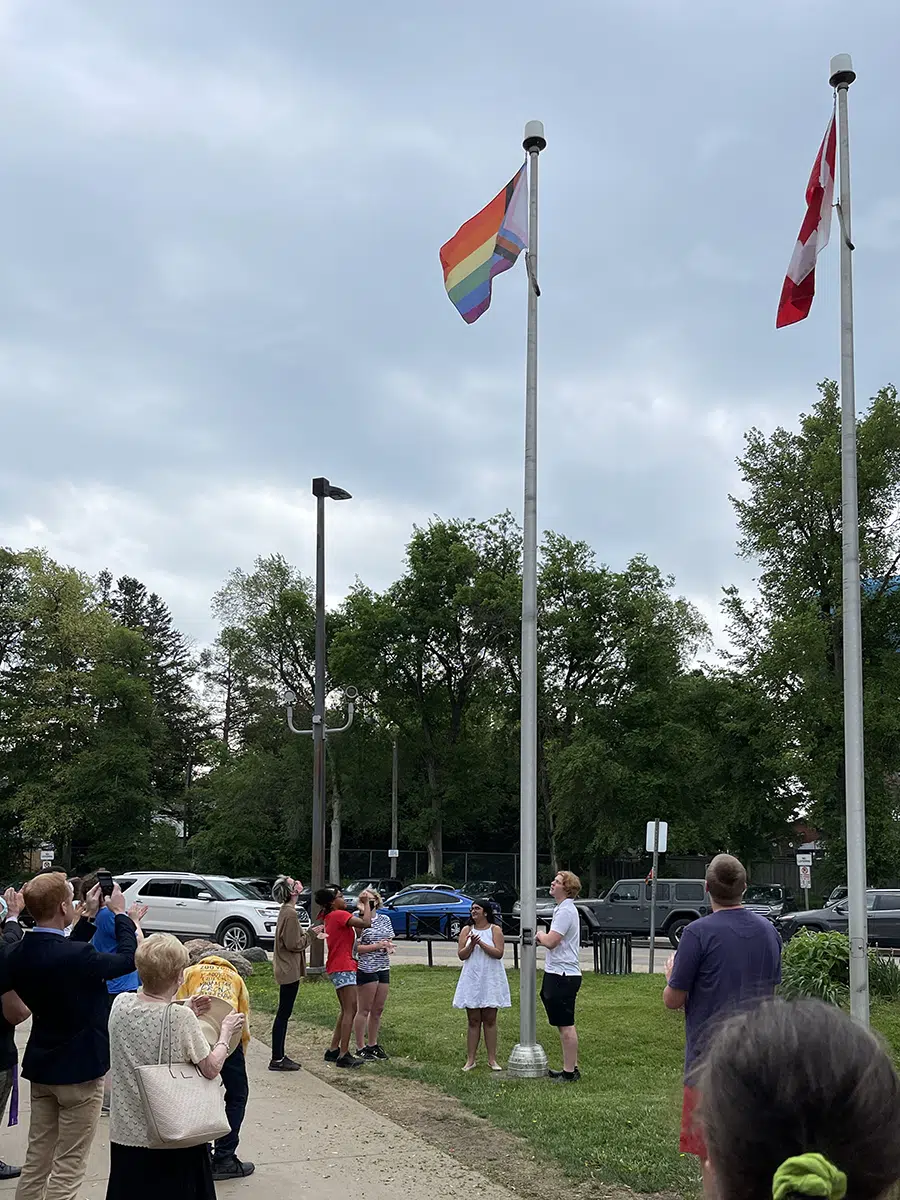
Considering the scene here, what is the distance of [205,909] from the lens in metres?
24.3

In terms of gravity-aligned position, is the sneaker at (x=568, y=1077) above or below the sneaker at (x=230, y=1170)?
below

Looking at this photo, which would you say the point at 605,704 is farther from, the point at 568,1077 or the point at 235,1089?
the point at 235,1089

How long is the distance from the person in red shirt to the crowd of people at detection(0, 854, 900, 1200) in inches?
0.7

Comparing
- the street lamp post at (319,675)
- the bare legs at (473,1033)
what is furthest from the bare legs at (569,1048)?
the street lamp post at (319,675)

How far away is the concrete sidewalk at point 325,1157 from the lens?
22.4ft

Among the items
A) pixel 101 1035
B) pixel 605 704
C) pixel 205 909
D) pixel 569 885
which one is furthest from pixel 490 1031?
pixel 605 704

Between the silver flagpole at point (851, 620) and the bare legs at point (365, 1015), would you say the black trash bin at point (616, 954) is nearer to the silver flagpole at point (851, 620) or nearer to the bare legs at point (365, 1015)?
the silver flagpole at point (851, 620)

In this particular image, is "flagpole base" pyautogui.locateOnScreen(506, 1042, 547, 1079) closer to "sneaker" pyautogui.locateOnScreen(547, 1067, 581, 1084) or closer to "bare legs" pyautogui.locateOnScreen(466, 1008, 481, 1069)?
"sneaker" pyautogui.locateOnScreen(547, 1067, 581, 1084)

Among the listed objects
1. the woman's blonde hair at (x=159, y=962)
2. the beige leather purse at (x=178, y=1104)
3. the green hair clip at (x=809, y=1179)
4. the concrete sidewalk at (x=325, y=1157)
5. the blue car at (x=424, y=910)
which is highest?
the green hair clip at (x=809, y=1179)

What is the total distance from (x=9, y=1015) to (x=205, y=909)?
755 inches

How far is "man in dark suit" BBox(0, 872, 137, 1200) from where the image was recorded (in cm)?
534

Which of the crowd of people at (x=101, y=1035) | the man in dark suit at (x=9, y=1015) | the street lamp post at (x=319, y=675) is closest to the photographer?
the crowd of people at (x=101, y=1035)

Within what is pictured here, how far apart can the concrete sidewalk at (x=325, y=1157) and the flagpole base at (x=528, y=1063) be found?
1564mm

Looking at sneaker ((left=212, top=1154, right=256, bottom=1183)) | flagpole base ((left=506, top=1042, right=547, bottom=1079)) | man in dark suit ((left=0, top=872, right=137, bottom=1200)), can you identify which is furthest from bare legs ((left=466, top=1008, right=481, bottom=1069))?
man in dark suit ((left=0, top=872, right=137, bottom=1200))
